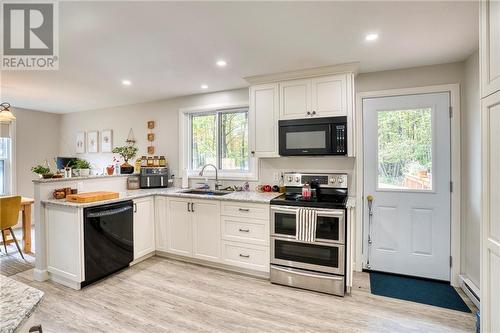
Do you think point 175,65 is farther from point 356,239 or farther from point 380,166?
point 356,239

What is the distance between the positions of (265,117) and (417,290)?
264cm

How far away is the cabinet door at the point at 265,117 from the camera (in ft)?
10.7

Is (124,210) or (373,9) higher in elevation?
(373,9)

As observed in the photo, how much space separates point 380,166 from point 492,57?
1.85m

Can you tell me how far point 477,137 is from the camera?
2477mm

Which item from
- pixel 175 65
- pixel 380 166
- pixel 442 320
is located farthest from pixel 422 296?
pixel 175 65

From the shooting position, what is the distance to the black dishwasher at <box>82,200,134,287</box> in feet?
8.99

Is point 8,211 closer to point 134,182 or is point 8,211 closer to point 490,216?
point 134,182

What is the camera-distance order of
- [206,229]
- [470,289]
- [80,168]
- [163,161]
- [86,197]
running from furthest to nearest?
[163,161]
[80,168]
[206,229]
[86,197]
[470,289]

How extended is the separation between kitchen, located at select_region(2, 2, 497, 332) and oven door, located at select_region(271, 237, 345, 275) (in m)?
0.01

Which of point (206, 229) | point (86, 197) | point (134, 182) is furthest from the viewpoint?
→ point (134, 182)

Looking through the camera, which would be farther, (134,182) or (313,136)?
(134,182)

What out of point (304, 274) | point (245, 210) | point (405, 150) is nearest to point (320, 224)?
point (304, 274)

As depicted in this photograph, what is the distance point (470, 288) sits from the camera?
8.30 ft
